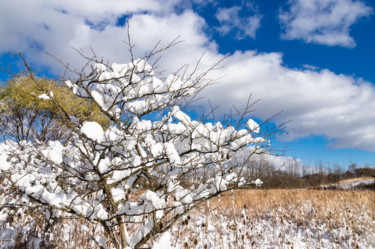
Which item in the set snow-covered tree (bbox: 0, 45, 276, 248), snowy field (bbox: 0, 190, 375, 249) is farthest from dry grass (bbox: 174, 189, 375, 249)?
snow-covered tree (bbox: 0, 45, 276, 248)

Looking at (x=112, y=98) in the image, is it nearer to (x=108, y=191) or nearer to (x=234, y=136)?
(x=108, y=191)

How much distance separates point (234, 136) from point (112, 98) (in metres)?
1.07

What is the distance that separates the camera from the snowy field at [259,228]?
3.44 metres

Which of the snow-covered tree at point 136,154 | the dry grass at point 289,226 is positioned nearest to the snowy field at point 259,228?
the dry grass at point 289,226

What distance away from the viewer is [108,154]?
6.65 ft

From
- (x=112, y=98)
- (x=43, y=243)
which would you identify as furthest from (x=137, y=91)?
(x=43, y=243)

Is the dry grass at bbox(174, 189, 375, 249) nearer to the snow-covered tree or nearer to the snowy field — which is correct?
the snowy field

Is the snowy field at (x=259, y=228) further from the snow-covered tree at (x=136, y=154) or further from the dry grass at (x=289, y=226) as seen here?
the snow-covered tree at (x=136, y=154)

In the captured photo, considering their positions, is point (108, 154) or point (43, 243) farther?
point (43, 243)

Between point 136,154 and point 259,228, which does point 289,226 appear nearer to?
point 259,228

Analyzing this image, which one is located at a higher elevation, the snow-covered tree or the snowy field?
the snow-covered tree

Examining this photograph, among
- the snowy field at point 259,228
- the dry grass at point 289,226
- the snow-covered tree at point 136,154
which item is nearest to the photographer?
→ the snow-covered tree at point 136,154

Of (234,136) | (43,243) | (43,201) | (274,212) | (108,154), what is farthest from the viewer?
(274,212)

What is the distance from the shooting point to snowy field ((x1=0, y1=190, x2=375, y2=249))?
135 inches
